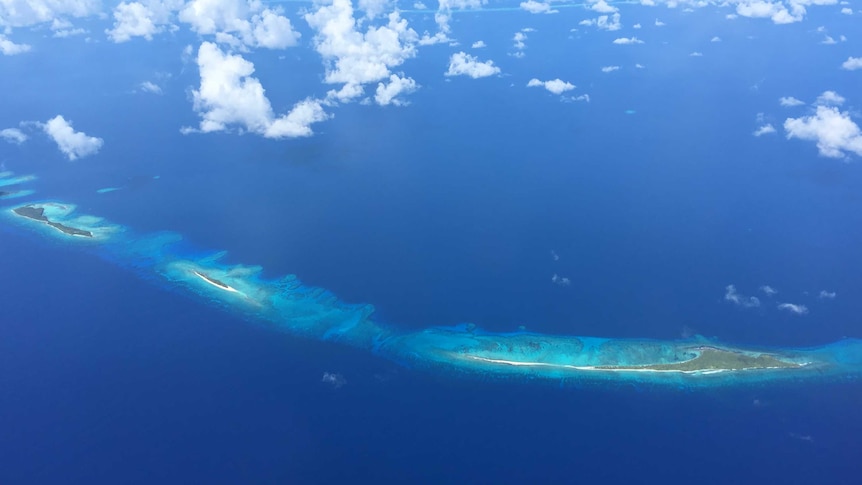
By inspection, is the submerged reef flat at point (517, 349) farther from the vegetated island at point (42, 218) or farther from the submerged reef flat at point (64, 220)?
the vegetated island at point (42, 218)

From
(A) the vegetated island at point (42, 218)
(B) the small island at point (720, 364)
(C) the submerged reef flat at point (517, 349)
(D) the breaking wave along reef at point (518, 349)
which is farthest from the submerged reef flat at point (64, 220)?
(B) the small island at point (720, 364)

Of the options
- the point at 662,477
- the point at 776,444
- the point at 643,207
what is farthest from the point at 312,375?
the point at 643,207

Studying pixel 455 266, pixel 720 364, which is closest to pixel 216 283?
pixel 455 266

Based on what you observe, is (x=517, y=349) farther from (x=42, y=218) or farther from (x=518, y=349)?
(x=42, y=218)

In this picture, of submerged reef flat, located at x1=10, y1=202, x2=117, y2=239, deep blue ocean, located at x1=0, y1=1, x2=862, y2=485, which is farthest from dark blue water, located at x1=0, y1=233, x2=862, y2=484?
submerged reef flat, located at x1=10, y1=202, x2=117, y2=239

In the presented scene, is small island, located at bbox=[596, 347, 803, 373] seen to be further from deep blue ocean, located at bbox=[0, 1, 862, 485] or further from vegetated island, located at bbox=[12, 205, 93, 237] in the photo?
vegetated island, located at bbox=[12, 205, 93, 237]

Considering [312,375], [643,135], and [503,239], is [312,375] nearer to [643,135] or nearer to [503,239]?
[503,239]
